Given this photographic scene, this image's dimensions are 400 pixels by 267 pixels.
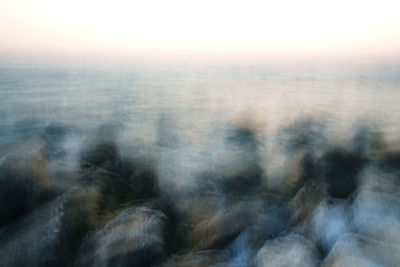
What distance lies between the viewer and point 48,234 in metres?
3.33

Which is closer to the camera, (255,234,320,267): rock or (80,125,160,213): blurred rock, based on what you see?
(255,234,320,267): rock

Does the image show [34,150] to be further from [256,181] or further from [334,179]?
[334,179]

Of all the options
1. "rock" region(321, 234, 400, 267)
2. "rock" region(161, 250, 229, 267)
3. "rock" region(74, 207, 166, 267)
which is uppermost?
"rock" region(321, 234, 400, 267)

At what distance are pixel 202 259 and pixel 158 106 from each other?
8675 mm

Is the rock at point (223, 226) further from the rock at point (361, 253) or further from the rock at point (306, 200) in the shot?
the rock at point (361, 253)

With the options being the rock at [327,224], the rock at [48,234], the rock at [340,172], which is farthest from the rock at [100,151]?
the rock at [340,172]

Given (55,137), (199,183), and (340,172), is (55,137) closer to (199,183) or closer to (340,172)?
(199,183)

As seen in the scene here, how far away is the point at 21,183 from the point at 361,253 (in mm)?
4031

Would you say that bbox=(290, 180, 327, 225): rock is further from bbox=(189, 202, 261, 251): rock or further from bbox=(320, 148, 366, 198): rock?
bbox=(189, 202, 261, 251): rock

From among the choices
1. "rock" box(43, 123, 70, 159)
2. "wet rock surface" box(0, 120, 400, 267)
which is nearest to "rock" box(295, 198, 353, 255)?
"wet rock surface" box(0, 120, 400, 267)

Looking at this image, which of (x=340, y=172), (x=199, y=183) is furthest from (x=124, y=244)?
(x=340, y=172)

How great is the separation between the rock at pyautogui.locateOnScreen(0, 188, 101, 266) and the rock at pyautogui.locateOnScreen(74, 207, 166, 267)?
0.61 feet

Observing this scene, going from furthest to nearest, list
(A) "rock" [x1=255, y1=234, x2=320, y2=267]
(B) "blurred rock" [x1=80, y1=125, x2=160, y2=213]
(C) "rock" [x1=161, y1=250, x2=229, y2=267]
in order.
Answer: (B) "blurred rock" [x1=80, y1=125, x2=160, y2=213]
(C) "rock" [x1=161, y1=250, x2=229, y2=267]
(A) "rock" [x1=255, y1=234, x2=320, y2=267]

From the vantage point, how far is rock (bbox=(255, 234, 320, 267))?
10.4ft
